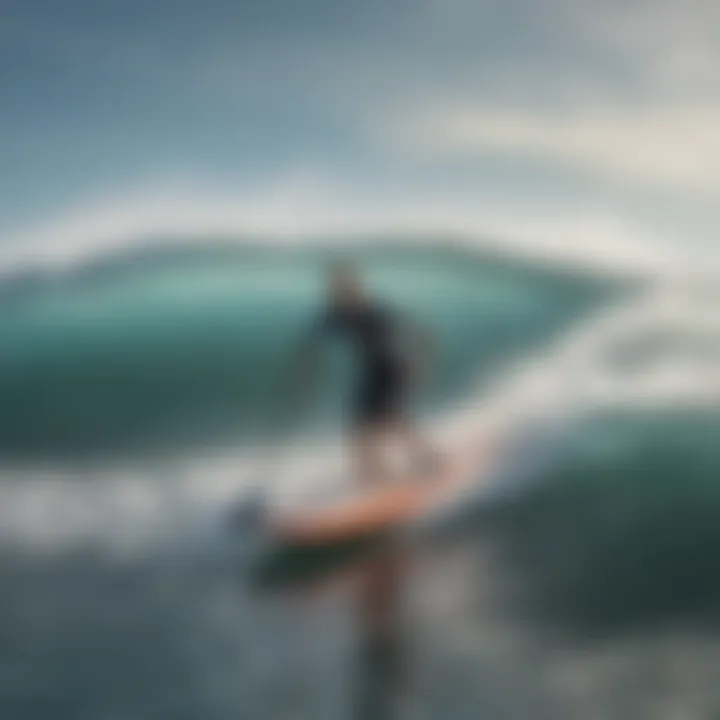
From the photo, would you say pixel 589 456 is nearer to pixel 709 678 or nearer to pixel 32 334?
pixel 709 678

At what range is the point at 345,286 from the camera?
6.51ft

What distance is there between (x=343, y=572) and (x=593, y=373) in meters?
0.56

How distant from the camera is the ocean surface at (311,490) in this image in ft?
5.92

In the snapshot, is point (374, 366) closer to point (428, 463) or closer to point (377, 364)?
point (377, 364)

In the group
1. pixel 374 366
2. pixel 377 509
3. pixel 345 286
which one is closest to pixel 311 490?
pixel 377 509

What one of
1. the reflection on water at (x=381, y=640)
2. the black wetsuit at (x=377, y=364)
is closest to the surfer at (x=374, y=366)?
the black wetsuit at (x=377, y=364)

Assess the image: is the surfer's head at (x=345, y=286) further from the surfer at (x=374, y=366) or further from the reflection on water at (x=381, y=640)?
the reflection on water at (x=381, y=640)

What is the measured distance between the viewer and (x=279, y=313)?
2.01 metres

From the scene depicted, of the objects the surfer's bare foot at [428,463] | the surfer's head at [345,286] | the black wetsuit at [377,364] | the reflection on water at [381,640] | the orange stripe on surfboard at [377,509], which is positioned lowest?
the reflection on water at [381,640]

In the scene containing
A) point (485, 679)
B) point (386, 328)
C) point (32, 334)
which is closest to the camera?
point (485, 679)

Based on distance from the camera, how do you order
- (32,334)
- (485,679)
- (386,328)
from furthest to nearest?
(32,334) → (386,328) → (485,679)

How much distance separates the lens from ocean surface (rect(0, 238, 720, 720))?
180cm

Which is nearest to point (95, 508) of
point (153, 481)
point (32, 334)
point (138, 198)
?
point (153, 481)

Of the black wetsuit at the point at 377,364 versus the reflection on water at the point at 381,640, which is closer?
the reflection on water at the point at 381,640
